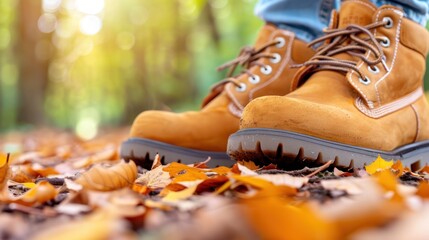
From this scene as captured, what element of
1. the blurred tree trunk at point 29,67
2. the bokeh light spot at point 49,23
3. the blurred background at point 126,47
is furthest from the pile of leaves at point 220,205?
the bokeh light spot at point 49,23

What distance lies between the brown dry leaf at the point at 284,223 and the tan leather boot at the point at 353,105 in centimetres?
98

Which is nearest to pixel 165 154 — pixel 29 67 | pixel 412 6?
pixel 412 6

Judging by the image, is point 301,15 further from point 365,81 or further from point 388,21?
point 365,81

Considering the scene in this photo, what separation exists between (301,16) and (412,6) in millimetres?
448

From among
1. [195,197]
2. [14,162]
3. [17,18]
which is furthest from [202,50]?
[195,197]

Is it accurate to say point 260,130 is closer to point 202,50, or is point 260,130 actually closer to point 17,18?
point 17,18

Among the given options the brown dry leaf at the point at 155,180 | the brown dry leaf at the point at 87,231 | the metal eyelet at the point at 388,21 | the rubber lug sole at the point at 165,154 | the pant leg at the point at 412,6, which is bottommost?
the rubber lug sole at the point at 165,154

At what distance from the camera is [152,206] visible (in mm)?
1172

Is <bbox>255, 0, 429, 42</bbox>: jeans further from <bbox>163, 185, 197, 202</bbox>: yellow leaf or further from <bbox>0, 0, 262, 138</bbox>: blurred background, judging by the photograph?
<bbox>0, 0, 262, 138</bbox>: blurred background

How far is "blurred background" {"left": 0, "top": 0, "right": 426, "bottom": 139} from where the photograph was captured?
1374 centimetres

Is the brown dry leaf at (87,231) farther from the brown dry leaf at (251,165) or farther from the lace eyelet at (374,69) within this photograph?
the lace eyelet at (374,69)

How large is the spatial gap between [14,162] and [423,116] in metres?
2.13

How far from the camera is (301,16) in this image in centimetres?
236

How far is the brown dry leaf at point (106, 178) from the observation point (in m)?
1.44
